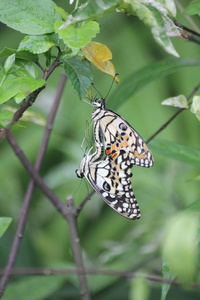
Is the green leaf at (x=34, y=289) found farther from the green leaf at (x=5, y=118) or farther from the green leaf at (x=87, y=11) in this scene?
the green leaf at (x=87, y=11)

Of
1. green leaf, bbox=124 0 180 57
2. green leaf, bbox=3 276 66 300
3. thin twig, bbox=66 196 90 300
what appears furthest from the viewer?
green leaf, bbox=3 276 66 300

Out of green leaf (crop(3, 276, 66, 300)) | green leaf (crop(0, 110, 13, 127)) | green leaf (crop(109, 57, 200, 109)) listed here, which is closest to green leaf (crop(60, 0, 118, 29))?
green leaf (crop(0, 110, 13, 127))

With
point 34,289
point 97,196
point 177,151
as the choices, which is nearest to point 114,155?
point 177,151

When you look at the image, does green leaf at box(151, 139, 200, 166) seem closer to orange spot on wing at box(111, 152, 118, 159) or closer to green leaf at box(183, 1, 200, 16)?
orange spot on wing at box(111, 152, 118, 159)

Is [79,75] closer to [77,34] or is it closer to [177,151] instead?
[77,34]

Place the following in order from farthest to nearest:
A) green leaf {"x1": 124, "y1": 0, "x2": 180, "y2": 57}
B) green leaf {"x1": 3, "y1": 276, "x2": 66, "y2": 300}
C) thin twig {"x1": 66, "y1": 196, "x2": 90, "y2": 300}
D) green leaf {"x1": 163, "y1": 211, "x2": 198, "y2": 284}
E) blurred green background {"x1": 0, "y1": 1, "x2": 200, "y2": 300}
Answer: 1. blurred green background {"x1": 0, "y1": 1, "x2": 200, "y2": 300}
2. green leaf {"x1": 3, "y1": 276, "x2": 66, "y2": 300}
3. thin twig {"x1": 66, "y1": 196, "x2": 90, "y2": 300}
4. green leaf {"x1": 124, "y1": 0, "x2": 180, "y2": 57}
5. green leaf {"x1": 163, "y1": 211, "x2": 198, "y2": 284}

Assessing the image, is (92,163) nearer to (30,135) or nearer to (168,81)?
(30,135)

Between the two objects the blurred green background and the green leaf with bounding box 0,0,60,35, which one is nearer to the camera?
the green leaf with bounding box 0,0,60,35

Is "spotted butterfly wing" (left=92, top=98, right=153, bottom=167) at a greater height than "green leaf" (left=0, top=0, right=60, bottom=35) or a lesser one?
lesser
